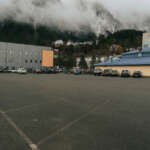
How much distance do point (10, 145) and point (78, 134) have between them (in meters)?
1.55

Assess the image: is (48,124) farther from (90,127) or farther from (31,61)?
(31,61)

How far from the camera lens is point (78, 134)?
137 inches

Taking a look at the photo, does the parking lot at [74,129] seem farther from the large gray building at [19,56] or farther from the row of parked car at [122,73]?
the large gray building at [19,56]

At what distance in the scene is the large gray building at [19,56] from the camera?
67.6m

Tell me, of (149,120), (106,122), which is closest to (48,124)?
(106,122)

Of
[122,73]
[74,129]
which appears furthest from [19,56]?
[74,129]

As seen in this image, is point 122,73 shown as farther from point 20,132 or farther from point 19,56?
point 19,56

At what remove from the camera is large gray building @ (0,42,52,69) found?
6756 centimetres

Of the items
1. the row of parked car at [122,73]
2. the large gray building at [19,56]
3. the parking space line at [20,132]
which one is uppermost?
the large gray building at [19,56]

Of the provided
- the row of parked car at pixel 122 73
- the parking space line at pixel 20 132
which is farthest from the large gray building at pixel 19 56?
the parking space line at pixel 20 132

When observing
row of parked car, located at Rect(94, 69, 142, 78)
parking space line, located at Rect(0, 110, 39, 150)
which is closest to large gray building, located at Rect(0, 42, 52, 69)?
row of parked car, located at Rect(94, 69, 142, 78)

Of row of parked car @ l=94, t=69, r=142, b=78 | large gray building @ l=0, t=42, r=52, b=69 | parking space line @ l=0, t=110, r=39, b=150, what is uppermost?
large gray building @ l=0, t=42, r=52, b=69

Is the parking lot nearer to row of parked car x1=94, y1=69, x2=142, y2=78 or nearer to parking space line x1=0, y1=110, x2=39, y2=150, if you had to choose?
parking space line x1=0, y1=110, x2=39, y2=150

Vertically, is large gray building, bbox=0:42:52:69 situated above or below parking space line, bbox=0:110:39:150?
above
